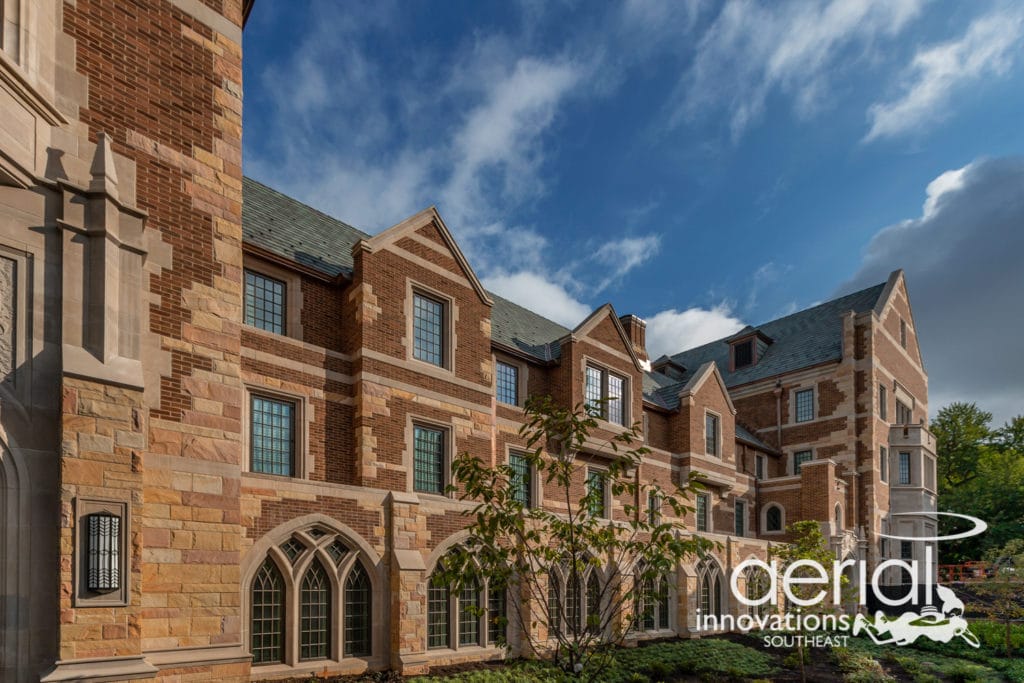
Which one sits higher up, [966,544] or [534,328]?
[534,328]

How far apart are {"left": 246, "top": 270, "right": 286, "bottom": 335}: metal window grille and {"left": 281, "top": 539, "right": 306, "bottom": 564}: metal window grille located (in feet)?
16.3

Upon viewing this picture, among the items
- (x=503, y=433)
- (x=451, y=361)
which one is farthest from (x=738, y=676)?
(x=451, y=361)

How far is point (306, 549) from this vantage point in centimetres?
1408

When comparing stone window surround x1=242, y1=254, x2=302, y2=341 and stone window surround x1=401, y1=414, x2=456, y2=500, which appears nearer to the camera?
stone window surround x1=242, y1=254, x2=302, y2=341

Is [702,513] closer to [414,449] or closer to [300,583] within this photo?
[414,449]

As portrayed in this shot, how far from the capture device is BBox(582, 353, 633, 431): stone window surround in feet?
81.1

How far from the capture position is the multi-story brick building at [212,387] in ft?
26.6

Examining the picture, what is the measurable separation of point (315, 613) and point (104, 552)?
265 inches

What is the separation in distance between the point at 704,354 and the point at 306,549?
37.0 metres

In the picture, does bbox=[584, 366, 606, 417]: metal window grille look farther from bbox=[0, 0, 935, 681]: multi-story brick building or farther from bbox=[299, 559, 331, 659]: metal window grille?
bbox=[299, 559, 331, 659]: metal window grille

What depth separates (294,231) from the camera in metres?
18.2

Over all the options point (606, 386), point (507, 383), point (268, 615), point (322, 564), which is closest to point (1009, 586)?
point (606, 386)

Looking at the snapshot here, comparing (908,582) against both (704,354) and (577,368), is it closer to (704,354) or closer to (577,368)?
(704,354)

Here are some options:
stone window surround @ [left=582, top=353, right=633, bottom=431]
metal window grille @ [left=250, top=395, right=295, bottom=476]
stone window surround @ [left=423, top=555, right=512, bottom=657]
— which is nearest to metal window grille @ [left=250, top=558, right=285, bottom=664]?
metal window grille @ [left=250, top=395, right=295, bottom=476]
